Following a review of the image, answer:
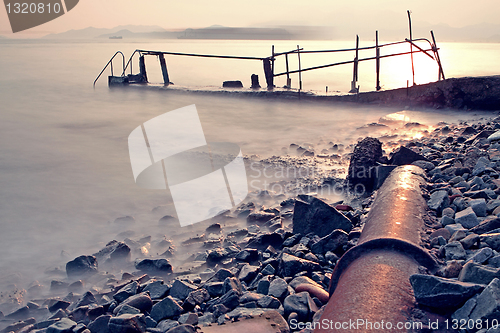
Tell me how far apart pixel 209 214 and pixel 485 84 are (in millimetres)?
7882

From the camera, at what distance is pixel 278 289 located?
2414 millimetres

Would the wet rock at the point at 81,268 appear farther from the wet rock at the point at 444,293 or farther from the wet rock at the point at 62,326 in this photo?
the wet rock at the point at 444,293

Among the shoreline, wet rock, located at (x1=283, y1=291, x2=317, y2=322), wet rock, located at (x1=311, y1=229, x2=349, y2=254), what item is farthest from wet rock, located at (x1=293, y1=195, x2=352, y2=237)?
the shoreline

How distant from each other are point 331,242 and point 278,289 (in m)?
0.78

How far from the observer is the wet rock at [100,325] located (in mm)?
2242

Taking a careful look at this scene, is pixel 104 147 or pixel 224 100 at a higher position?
pixel 224 100

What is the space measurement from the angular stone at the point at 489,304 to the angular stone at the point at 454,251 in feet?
1.97

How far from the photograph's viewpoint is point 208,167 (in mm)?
6184

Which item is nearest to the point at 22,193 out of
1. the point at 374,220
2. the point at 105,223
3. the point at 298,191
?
the point at 105,223

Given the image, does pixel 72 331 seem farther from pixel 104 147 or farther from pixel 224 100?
pixel 224 100

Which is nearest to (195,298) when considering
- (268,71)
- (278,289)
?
(278,289)

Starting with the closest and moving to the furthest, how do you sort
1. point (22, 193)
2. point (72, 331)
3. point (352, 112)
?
point (72, 331) < point (22, 193) < point (352, 112)

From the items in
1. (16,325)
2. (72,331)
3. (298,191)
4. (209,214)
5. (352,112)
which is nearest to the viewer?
(72,331)

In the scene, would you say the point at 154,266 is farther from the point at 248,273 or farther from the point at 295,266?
the point at 295,266
